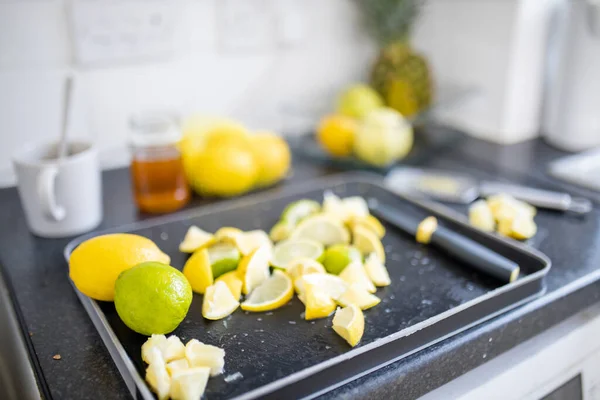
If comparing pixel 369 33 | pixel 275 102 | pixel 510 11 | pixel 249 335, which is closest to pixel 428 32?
pixel 369 33

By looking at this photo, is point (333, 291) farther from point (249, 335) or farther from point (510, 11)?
point (510, 11)

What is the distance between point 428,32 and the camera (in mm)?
1336

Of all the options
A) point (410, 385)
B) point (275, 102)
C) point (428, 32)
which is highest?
point (428, 32)

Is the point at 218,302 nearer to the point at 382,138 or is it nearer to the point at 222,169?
the point at 222,169

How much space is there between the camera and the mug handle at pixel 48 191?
2.47 feet

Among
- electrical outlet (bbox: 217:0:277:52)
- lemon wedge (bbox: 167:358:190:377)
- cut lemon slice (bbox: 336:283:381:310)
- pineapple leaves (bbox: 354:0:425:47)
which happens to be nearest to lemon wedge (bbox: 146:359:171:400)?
lemon wedge (bbox: 167:358:190:377)

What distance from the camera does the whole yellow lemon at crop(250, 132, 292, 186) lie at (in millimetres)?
975

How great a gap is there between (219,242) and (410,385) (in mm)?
309

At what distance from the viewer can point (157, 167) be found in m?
0.89

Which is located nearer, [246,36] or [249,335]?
[249,335]

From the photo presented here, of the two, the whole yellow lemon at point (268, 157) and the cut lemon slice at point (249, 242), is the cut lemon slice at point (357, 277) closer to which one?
the cut lemon slice at point (249, 242)

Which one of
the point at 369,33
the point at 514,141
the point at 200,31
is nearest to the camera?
the point at 200,31

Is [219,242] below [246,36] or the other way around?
below

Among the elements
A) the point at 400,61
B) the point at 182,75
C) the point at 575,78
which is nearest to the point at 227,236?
the point at 182,75
